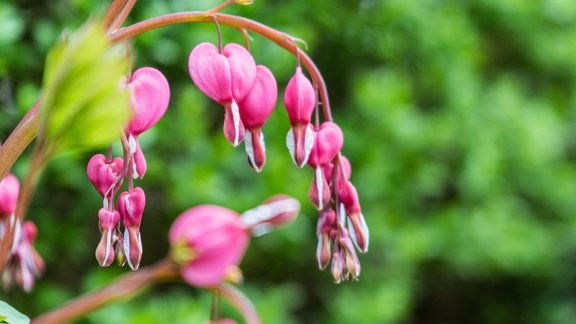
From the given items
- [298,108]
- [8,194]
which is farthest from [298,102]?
[8,194]

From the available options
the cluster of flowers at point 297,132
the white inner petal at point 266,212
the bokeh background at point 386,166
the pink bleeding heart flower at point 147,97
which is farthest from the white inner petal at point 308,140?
the bokeh background at point 386,166

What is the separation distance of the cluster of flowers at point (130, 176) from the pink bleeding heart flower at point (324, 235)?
0.52 feet

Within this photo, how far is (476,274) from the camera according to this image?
3.01 metres

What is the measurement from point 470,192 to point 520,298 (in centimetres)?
86

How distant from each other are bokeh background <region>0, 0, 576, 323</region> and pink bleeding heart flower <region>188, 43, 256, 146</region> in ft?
2.70

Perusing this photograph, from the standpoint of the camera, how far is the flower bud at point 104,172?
2.15 ft

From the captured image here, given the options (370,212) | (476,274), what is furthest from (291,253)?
(476,274)

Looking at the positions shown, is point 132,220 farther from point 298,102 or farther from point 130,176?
point 298,102

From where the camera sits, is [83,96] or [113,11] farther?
[113,11]

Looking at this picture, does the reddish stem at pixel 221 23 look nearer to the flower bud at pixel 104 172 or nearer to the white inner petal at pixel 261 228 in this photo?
the flower bud at pixel 104 172

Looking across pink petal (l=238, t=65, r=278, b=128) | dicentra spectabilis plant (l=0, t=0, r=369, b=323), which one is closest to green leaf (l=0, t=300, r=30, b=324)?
dicentra spectabilis plant (l=0, t=0, r=369, b=323)

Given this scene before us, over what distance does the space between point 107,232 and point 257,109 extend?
0.16 metres

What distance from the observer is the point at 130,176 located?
0.64 m

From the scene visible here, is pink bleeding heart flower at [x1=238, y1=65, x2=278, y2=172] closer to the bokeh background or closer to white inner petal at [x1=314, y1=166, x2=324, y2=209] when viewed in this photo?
white inner petal at [x1=314, y1=166, x2=324, y2=209]
